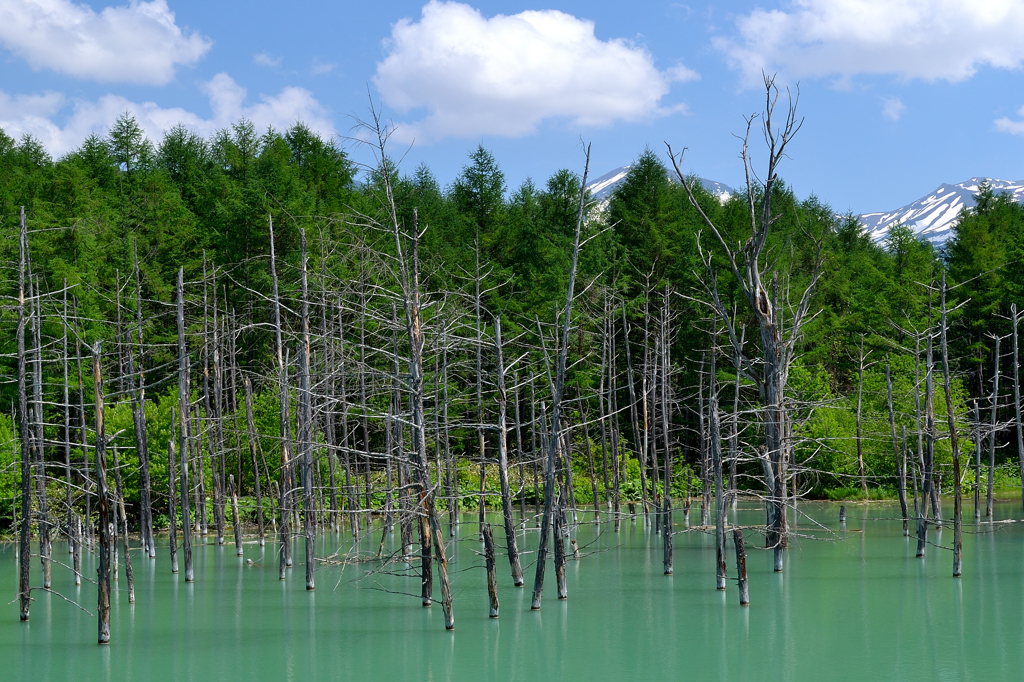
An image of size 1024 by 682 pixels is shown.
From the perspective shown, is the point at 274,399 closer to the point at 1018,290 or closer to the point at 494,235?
the point at 494,235

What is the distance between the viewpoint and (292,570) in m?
21.1

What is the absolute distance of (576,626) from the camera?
47.9 ft

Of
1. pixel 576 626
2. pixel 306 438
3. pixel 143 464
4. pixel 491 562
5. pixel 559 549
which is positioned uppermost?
pixel 306 438

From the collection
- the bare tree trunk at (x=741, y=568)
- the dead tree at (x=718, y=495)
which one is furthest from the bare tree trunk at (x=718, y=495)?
the bare tree trunk at (x=741, y=568)

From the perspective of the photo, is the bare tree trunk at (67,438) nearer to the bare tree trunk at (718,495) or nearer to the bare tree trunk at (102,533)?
the bare tree trunk at (102,533)

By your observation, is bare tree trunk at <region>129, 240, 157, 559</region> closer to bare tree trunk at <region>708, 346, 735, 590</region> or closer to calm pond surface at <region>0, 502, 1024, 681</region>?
calm pond surface at <region>0, 502, 1024, 681</region>

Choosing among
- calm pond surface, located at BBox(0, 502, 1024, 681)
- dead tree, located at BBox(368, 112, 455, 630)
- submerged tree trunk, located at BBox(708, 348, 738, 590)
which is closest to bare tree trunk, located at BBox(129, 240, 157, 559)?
calm pond surface, located at BBox(0, 502, 1024, 681)

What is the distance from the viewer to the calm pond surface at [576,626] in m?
12.2

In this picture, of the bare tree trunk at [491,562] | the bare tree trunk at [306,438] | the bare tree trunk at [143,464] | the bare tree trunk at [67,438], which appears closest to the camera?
the bare tree trunk at [491,562]

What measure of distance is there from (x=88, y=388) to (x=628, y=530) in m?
16.8

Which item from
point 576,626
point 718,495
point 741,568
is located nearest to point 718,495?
point 718,495

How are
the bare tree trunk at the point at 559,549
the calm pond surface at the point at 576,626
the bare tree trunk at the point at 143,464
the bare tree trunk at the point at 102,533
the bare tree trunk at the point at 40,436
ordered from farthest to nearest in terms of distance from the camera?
the bare tree trunk at the point at 143,464 → the bare tree trunk at the point at 559,549 → the bare tree trunk at the point at 40,436 → the bare tree trunk at the point at 102,533 → the calm pond surface at the point at 576,626

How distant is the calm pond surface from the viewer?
1223 cm

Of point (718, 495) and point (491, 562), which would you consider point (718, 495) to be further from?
point (491, 562)
